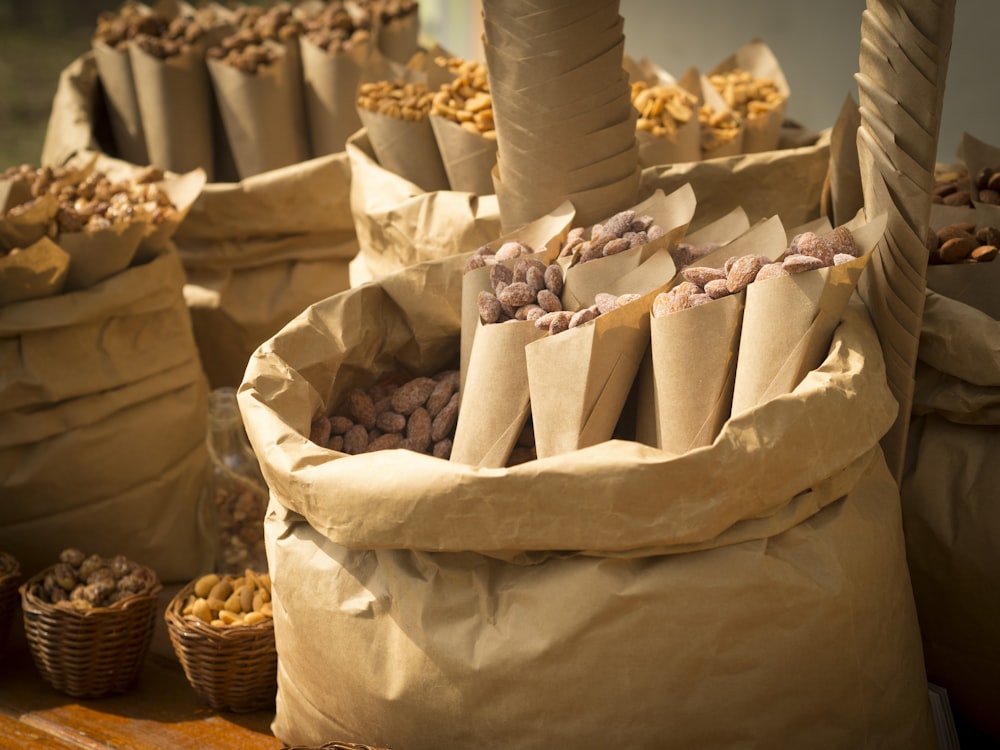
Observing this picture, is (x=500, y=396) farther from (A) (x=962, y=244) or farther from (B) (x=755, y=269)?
(A) (x=962, y=244)

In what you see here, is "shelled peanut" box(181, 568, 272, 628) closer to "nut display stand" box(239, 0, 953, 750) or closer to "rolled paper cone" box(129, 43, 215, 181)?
"nut display stand" box(239, 0, 953, 750)

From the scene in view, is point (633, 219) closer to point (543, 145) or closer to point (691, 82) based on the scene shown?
point (543, 145)

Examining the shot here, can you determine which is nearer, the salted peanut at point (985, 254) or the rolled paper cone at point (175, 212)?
the salted peanut at point (985, 254)

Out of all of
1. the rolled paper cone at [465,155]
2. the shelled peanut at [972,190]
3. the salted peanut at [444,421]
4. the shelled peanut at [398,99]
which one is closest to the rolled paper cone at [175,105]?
the shelled peanut at [398,99]

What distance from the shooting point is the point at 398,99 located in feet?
5.40

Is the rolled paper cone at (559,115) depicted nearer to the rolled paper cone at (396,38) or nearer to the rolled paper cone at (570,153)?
the rolled paper cone at (570,153)

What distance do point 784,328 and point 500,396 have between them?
10.8 inches

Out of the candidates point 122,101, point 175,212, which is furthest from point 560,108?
point 122,101

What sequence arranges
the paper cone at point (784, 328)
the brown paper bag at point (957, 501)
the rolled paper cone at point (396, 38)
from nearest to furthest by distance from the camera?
the paper cone at point (784, 328)
the brown paper bag at point (957, 501)
the rolled paper cone at point (396, 38)

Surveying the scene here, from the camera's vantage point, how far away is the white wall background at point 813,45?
1888 millimetres

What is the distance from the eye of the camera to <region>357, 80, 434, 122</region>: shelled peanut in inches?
62.1

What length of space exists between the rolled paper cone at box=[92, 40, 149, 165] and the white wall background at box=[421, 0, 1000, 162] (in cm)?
120

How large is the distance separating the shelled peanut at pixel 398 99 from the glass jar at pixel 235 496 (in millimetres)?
493

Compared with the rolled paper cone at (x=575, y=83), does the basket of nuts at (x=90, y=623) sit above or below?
below
